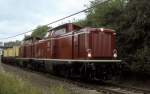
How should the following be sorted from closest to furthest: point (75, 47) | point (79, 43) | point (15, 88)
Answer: point (15, 88) → point (79, 43) → point (75, 47)

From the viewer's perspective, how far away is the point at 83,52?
72.4 ft

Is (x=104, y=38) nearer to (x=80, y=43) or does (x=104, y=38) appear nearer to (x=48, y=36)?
(x=80, y=43)

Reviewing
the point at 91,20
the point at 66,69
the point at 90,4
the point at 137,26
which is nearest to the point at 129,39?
the point at 137,26

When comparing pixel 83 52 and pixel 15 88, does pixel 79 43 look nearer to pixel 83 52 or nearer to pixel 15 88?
pixel 83 52

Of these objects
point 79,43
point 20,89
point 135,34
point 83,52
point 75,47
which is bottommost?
point 20,89

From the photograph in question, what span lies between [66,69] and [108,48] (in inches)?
165

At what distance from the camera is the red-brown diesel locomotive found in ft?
70.7

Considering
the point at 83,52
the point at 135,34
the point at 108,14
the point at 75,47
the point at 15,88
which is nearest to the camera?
the point at 15,88

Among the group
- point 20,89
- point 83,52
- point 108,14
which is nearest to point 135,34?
point 83,52

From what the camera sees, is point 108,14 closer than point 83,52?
No

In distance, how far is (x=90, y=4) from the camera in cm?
3306

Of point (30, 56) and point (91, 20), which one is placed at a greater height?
point (91, 20)

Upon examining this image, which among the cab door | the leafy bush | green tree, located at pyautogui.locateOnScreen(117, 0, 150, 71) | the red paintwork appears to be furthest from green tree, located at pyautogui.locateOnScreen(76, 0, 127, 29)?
the leafy bush

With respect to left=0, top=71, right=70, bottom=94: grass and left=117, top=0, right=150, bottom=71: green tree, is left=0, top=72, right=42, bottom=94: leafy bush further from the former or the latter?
left=117, top=0, right=150, bottom=71: green tree
